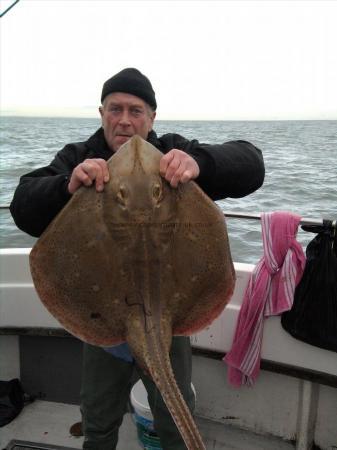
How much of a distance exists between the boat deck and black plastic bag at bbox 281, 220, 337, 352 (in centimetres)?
105

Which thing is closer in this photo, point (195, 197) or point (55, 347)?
point (195, 197)

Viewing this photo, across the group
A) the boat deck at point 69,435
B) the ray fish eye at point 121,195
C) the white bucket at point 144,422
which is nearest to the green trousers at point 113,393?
the white bucket at point 144,422

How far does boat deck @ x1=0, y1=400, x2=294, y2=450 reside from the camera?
345cm

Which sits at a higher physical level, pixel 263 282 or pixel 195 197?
pixel 195 197

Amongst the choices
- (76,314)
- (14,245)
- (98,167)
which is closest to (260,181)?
(98,167)

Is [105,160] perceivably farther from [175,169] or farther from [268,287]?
[268,287]

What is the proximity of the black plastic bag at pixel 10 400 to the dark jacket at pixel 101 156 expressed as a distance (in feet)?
6.97

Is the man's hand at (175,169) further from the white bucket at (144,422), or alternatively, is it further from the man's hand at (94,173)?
the white bucket at (144,422)

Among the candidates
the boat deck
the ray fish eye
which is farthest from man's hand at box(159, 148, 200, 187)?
the boat deck

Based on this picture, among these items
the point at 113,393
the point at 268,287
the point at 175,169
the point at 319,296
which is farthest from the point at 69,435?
the point at 175,169

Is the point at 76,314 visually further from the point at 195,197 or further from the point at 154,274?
the point at 195,197

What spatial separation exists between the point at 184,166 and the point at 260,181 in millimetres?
810

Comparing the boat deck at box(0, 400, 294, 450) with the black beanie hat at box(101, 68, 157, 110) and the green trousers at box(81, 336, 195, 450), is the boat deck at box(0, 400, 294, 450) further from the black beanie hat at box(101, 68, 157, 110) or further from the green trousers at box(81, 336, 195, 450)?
the black beanie hat at box(101, 68, 157, 110)

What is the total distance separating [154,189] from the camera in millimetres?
1754
